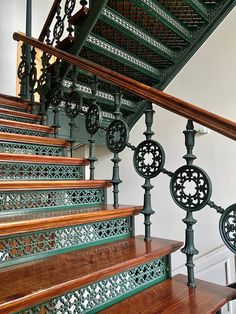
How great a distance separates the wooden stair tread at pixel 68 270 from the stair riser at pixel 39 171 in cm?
64

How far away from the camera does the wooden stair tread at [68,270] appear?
870 millimetres

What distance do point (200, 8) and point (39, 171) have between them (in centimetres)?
184

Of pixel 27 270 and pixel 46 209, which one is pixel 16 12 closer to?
pixel 46 209

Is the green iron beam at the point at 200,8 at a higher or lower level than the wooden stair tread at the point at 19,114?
higher

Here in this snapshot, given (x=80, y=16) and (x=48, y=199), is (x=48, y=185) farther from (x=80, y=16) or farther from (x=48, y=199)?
(x=80, y=16)

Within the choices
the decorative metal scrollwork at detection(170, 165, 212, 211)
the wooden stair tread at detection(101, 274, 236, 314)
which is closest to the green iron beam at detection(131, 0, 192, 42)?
the decorative metal scrollwork at detection(170, 165, 212, 211)

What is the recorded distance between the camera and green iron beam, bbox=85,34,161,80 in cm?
212

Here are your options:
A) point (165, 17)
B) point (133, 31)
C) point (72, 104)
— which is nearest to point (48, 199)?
point (72, 104)

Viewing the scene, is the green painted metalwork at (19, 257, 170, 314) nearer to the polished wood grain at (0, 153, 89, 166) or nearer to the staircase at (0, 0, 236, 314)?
the staircase at (0, 0, 236, 314)

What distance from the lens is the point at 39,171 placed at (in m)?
1.78

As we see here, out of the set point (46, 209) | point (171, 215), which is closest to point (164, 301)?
point (46, 209)

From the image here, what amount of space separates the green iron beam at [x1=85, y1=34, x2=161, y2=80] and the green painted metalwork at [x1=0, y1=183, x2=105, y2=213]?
1.12 meters

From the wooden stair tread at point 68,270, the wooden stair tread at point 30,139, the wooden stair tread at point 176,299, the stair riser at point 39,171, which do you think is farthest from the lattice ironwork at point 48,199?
the wooden stair tread at point 176,299

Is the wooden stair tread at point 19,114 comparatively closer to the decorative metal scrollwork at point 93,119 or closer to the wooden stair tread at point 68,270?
the decorative metal scrollwork at point 93,119
